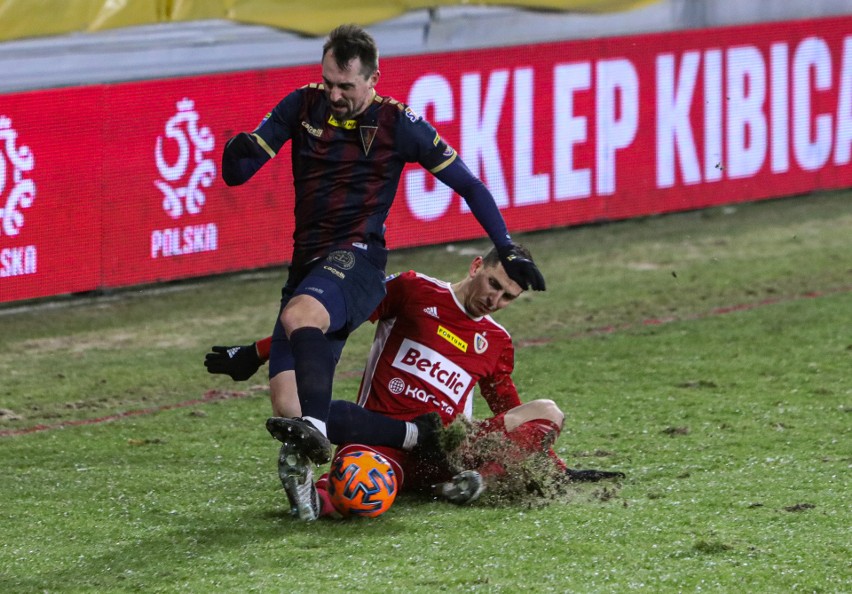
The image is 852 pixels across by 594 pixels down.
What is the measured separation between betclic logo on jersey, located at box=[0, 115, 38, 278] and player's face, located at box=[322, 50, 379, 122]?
4077 millimetres

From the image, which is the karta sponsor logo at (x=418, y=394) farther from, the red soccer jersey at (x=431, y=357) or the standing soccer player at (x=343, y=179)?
the standing soccer player at (x=343, y=179)

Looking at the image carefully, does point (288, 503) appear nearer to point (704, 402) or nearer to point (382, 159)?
point (382, 159)

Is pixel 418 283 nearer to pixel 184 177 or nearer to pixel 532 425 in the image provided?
pixel 532 425

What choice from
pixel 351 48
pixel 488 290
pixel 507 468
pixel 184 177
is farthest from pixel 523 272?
pixel 184 177

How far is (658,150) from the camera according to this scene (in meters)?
12.2

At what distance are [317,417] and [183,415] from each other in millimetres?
2328

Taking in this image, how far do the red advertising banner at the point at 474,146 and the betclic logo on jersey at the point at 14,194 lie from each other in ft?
0.03

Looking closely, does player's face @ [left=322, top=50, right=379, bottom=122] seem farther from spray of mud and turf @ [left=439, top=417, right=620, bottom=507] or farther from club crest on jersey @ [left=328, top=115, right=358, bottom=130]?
spray of mud and turf @ [left=439, top=417, right=620, bottom=507]

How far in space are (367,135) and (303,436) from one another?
131 cm

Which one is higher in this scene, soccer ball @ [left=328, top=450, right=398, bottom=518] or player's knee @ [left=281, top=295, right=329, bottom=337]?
player's knee @ [left=281, top=295, right=329, bottom=337]

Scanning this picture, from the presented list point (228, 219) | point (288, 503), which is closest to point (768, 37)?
point (228, 219)

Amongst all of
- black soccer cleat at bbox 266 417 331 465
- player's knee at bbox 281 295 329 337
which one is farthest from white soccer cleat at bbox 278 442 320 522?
player's knee at bbox 281 295 329 337

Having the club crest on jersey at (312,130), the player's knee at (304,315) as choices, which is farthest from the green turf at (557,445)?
the club crest on jersey at (312,130)

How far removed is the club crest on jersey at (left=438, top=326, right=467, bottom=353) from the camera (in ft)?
18.7
